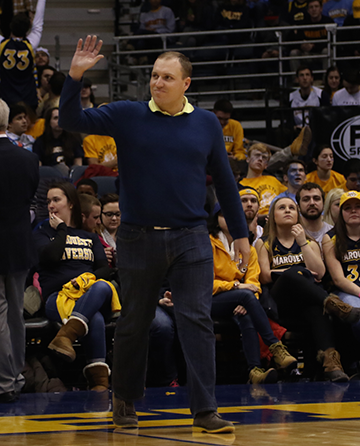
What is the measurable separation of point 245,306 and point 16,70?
552 centimetres

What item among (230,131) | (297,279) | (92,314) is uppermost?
(230,131)

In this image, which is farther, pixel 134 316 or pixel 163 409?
pixel 163 409

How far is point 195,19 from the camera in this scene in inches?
534

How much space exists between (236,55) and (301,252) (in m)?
7.48

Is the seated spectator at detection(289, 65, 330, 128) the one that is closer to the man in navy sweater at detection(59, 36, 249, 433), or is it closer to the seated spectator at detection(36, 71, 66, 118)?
the seated spectator at detection(36, 71, 66, 118)

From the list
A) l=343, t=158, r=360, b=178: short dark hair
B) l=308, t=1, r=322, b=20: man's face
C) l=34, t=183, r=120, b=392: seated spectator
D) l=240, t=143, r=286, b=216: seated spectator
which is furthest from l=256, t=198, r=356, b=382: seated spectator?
l=308, t=1, r=322, b=20: man's face

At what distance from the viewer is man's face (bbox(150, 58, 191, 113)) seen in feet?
11.3

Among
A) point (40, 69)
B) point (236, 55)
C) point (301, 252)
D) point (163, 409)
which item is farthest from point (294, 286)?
point (236, 55)

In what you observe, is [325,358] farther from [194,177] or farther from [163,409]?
[194,177]

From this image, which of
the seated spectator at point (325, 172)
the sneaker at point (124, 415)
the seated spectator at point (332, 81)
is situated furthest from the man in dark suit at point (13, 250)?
the seated spectator at point (332, 81)

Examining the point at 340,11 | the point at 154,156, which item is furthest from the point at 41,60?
the point at 154,156

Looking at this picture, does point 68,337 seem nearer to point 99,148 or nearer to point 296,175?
point 296,175

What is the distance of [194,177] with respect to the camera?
3.43m

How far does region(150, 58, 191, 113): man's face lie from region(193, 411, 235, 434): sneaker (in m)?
1.37
